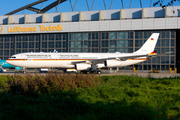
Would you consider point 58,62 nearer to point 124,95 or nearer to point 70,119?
point 124,95

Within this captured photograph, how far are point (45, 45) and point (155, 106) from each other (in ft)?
164

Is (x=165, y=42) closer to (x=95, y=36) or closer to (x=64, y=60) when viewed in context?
(x=95, y=36)

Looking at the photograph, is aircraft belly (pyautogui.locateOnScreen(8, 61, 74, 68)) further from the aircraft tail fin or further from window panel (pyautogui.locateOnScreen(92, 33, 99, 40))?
window panel (pyautogui.locateOnScreen(92, 33, 99, 40))

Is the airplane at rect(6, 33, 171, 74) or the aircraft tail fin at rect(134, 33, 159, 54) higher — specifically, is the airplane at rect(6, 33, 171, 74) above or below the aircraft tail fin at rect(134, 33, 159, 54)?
below

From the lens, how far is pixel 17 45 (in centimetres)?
5584

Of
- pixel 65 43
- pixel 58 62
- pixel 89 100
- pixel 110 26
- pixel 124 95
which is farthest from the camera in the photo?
pixel 65 43

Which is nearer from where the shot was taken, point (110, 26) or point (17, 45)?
point (110, 26)

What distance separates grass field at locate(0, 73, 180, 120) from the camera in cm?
605

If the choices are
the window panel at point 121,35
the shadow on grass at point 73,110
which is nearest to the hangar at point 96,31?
the window panel at point 121,35

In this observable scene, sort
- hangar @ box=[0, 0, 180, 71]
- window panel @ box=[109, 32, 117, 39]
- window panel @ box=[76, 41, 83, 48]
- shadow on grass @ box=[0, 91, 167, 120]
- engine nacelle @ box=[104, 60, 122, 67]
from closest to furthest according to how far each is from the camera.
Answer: shadow on grass @ box=[0, 91, 167, 120] < engine nacelle @ box=[104, 60, 122, 67] < hangar @ box=[0, 0, 180, 71] < window panel @ box=[109, 32, 117, 39] < window panel @ box=[76, 41, 83, 48]

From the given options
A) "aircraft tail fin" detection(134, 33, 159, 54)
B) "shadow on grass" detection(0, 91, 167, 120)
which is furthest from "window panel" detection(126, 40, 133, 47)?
"shadow on grass" detection(0, 91, 167, 120)

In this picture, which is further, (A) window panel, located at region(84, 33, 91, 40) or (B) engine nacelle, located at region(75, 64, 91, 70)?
(A) window panel, located at region(84, 33, 91, 40)

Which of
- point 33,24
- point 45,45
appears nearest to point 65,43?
point 45,45

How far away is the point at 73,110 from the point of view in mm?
6660
